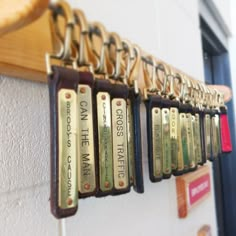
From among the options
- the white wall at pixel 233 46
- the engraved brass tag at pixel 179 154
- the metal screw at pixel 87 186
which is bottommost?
the metal screw at pixel 87 186

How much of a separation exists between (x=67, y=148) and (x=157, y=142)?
0.18 m

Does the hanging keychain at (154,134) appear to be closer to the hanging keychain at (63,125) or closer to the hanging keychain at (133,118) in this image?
the hanging keychain at (133,118)

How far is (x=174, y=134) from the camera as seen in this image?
0.45m

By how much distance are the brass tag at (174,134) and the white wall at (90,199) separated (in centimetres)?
10

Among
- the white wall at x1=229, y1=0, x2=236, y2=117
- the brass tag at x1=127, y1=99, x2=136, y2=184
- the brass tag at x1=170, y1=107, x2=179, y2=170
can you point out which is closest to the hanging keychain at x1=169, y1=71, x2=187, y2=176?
the brass tag at x1=170, y1=107, x2=179, y2=170

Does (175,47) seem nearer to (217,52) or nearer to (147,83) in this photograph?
(147,83)

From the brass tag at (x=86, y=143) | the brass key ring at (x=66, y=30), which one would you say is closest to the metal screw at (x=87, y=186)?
the brass tag at (x=86, y=143)

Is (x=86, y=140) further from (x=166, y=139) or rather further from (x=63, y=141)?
(x=166, y=139)

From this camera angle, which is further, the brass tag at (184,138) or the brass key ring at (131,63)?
the brass tag at (184,138)

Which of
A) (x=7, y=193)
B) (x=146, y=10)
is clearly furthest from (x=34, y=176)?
(x=146, y=10)

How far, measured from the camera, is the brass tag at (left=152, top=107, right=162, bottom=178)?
42 centimetres

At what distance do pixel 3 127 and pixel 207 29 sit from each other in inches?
51.0

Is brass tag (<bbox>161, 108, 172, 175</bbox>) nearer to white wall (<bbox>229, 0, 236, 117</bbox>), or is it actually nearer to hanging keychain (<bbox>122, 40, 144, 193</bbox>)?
hanging keychain (<bbox>122, 40, 144, 193</bbox>)

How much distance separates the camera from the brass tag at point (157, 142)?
42 centimetres
